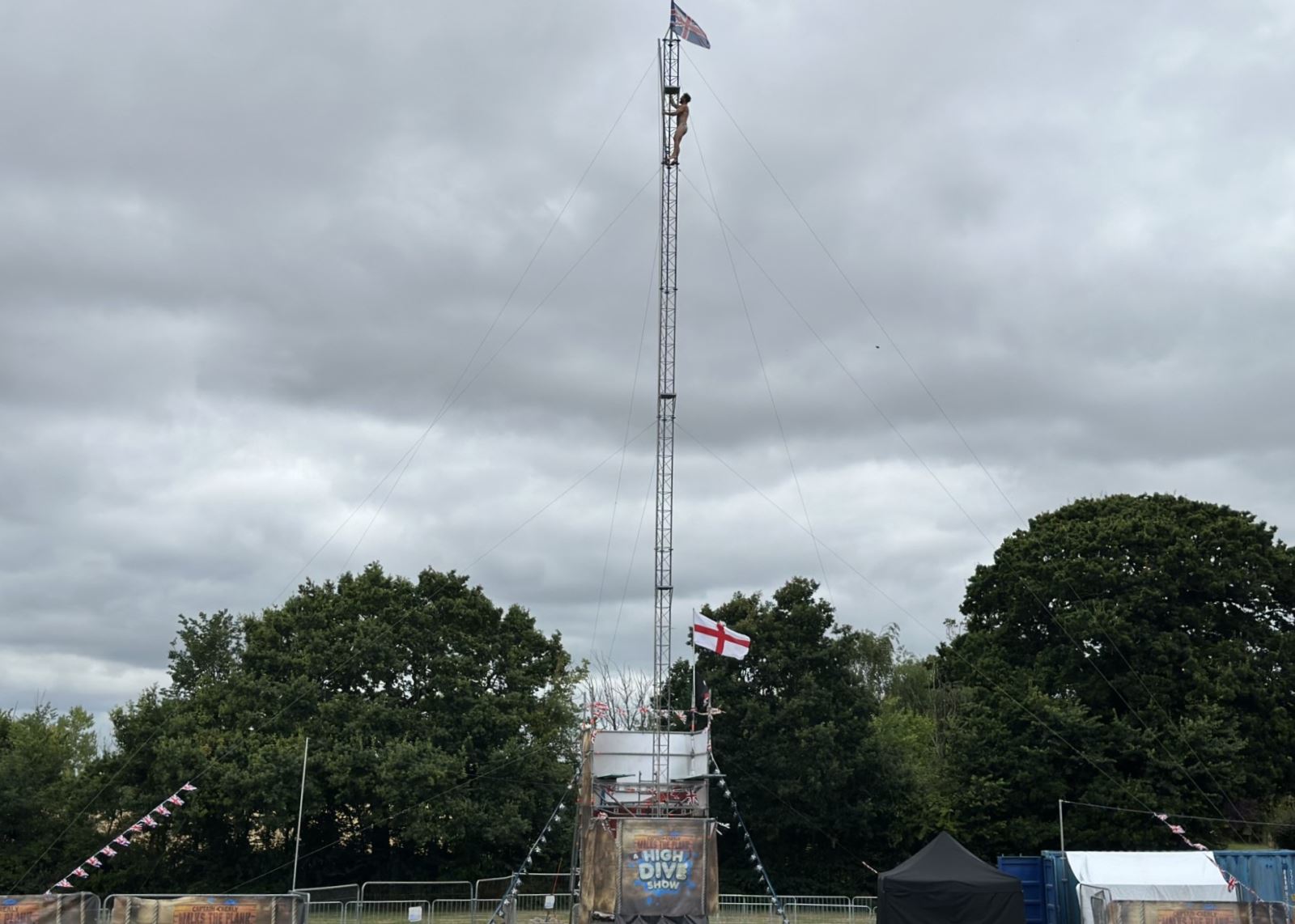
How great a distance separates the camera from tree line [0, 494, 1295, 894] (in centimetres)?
3719

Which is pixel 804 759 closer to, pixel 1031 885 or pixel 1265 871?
pixel 1031 885

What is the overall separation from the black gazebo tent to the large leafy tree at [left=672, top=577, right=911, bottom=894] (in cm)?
1648

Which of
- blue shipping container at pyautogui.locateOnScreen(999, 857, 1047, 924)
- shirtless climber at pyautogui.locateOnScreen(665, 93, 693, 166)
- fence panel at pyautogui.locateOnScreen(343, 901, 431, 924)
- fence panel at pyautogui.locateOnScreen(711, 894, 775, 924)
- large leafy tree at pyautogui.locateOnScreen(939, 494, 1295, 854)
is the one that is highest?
shirtless climber at pyautogui.locateOnScreen(665, 93, 693, 166)

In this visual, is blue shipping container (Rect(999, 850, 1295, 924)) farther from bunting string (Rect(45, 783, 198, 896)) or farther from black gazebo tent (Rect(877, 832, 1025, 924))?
bunting string (Rect(45, 783, 198, 896))

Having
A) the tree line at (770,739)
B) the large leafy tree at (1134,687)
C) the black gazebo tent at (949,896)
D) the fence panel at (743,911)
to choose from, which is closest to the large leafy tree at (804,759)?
the tree line at (770,739)

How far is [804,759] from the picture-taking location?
3950 cm

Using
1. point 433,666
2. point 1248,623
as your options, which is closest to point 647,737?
point 433,666

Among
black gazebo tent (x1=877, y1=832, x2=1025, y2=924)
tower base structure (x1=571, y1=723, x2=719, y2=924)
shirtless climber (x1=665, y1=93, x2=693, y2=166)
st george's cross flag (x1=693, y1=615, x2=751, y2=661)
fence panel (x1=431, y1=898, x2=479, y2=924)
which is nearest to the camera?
black gazebo tent (x1=877, y1=832, x2=1025, y2=924)

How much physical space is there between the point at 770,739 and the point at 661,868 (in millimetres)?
16318

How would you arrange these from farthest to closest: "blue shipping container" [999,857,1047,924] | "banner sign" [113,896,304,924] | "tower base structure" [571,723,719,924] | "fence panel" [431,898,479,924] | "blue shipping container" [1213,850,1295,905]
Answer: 1. "fence panel" [431,898,479,924]
2. "blue shipping container" [999,857,1047,924]
3. "blue shipping container" [1213,850,1295,905]
4. "tower base structure" [571,723,719,924]
5. "banner sign" [113,896,304,924]

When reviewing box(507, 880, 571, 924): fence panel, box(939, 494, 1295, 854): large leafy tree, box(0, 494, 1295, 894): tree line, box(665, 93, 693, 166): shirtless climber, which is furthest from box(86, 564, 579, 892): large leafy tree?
box(665, 93, 693, 166): shirtless climber

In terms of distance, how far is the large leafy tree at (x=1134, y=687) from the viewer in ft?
122

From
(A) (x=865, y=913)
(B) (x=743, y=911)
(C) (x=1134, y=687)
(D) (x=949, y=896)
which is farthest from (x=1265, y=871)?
(C) (x=1134, y=687)

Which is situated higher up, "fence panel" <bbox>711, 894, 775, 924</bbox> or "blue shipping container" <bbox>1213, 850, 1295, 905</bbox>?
"blue shipping container" <bbox>1213, 850, 1295, 905</bbox>
